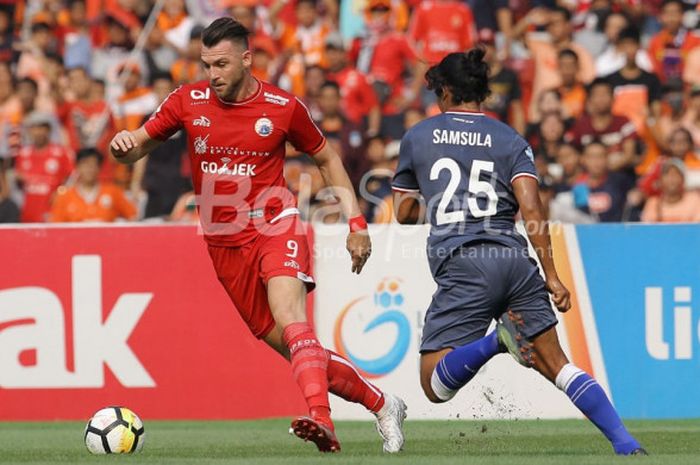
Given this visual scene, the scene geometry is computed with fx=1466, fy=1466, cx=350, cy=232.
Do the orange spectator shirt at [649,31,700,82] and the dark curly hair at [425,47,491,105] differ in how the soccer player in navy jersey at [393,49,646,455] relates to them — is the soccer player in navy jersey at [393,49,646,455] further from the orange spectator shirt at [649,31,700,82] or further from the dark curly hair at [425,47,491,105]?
the orange spectator shirt at [649,31,700,82]

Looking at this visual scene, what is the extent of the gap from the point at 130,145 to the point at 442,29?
8.85 metres

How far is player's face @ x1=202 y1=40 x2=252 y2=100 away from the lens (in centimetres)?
816

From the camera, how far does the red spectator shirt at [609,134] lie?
14938 millimetres

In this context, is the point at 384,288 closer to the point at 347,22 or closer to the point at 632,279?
the point at 632,279

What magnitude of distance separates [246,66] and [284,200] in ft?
2.58

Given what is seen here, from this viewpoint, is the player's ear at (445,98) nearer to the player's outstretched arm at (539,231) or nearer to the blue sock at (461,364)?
the player's outstretched arm at (539,231)

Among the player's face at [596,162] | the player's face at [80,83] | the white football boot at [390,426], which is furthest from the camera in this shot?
the player's face at [80,83]

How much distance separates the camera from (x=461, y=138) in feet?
26.4

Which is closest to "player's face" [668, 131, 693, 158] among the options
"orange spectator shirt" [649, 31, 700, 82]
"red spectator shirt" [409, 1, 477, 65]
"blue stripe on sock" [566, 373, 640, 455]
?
"orange spectator shirt" [649, 31, 700, 82]

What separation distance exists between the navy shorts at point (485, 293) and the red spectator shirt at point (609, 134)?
704 centimetres

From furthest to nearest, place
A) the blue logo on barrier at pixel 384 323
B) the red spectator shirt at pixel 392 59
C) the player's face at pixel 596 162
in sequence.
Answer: the red spectator shirt at pixel 392 59
the player's face at pixel 596 162
the blue logo on barrier at pixel 384 323

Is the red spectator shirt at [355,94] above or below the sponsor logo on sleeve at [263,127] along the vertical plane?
above

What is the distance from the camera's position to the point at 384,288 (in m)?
11.8

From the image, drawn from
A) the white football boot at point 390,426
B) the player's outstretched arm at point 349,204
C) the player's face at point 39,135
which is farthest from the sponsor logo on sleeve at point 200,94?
the player's face at point 39,135
